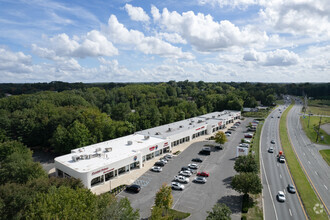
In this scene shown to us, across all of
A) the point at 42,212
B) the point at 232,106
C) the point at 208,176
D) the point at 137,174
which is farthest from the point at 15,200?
the point at 232,106

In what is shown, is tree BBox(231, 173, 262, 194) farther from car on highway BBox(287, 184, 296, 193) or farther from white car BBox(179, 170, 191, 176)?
white car BBox(179, 170, 191, 176)

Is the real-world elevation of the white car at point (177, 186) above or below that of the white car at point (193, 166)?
below

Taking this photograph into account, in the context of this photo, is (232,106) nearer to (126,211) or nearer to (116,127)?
(116,127)

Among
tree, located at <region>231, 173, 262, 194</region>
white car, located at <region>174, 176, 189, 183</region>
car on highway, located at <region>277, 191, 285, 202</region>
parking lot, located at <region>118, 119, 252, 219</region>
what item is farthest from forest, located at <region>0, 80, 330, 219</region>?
car on highway, located at <region>277, 191, 285, 202</region>

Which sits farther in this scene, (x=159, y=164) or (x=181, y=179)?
(x=159, y=164)

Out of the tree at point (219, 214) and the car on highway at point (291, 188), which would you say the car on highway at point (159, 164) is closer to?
the tree at point (219, 214)

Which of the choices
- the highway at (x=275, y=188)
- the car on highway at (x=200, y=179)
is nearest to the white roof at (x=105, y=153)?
the car on highway at (x=200, y=179)

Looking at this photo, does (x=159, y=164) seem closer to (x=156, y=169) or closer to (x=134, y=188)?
(x=156, y=169)

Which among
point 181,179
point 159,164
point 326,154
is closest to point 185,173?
point 181,179
